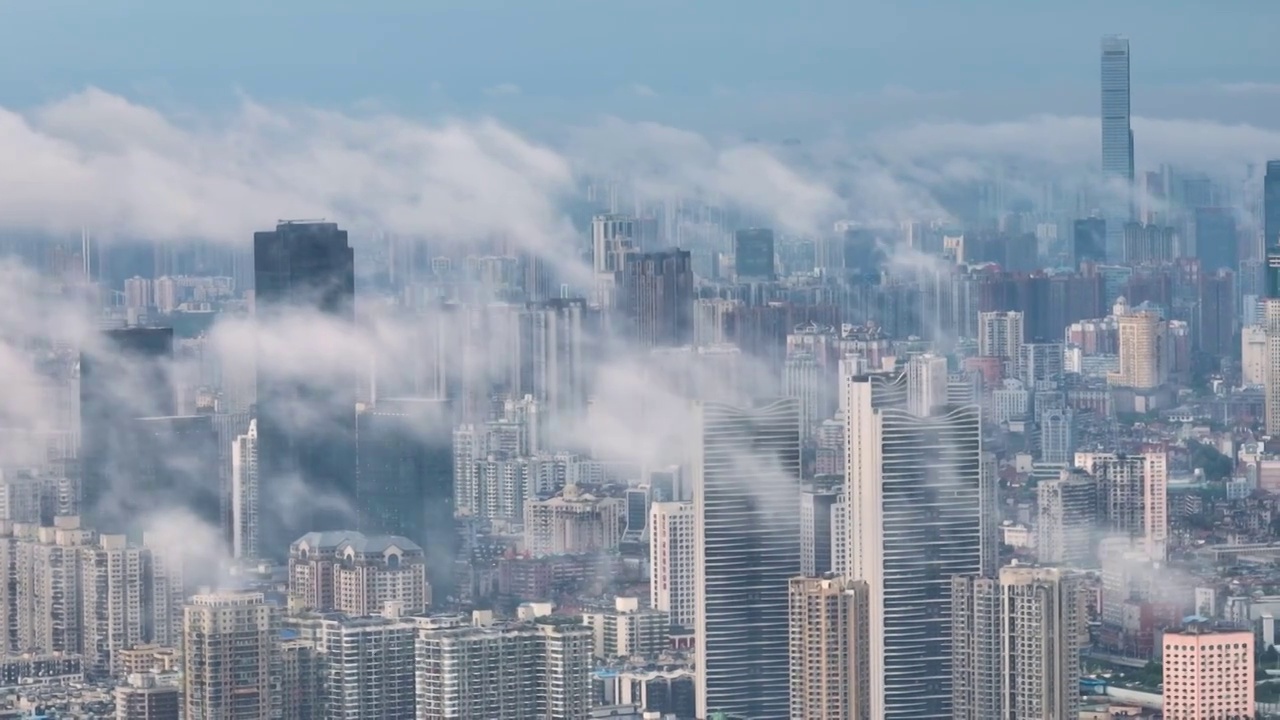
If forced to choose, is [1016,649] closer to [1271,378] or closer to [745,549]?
[745,549]

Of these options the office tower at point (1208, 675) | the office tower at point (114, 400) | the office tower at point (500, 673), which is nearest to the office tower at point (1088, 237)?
the office tower at point (114, 400)

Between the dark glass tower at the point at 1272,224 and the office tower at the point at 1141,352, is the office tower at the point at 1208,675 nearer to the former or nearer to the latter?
the dark glass tower at the point at 1272,224

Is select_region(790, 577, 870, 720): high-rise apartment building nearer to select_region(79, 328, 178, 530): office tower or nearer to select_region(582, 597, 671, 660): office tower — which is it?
select_region(582, 597, 671, 660): office tower

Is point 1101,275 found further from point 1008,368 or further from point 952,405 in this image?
point 952,405

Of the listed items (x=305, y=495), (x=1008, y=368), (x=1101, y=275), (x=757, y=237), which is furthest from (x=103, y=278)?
(x=1101, y=275)

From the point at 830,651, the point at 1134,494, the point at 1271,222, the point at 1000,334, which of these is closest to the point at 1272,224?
the point at 1271,222

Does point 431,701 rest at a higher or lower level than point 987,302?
lower
